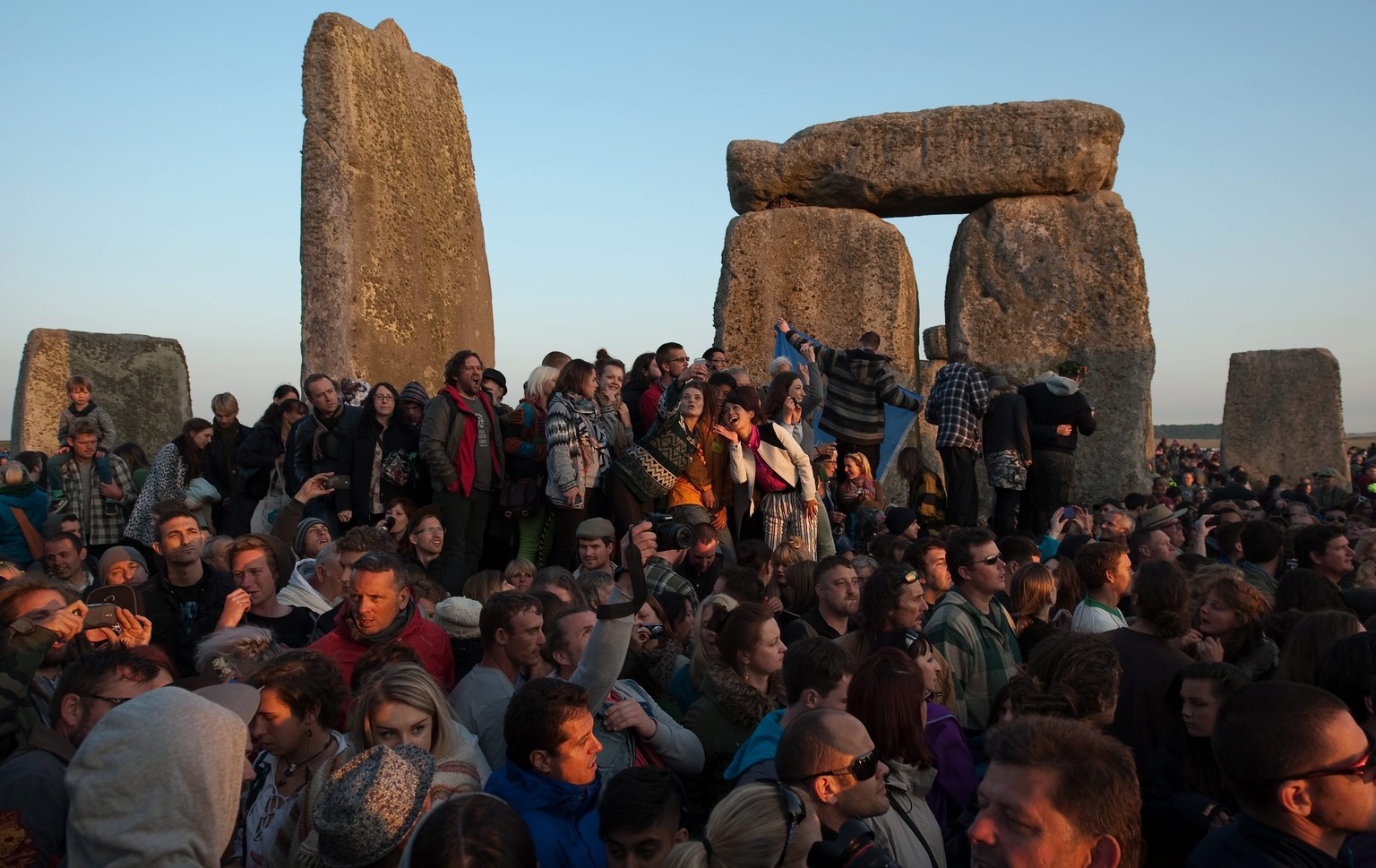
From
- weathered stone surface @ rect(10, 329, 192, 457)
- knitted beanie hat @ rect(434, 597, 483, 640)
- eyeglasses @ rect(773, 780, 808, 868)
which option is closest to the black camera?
knitted beanie hat @ rect(434, 597, 483, 640)

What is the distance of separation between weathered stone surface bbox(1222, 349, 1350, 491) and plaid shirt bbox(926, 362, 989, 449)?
10.5 m

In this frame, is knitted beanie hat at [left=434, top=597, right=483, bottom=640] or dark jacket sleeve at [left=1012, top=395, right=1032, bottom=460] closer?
knitted beanie hat at [left=434, top=597, right=483, bottom=640]

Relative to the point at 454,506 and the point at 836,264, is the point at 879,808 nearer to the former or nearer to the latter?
the point at 454,506

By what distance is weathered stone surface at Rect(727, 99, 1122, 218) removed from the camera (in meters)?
12.7

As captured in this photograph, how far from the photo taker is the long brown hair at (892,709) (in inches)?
142

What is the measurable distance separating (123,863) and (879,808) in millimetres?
1750

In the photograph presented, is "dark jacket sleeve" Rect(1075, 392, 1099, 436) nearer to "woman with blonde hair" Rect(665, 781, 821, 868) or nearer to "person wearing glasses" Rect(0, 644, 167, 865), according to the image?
"woman with blonde hair" Rect(665, 781, 821, 868)

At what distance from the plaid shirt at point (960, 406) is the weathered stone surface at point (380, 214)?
474cm

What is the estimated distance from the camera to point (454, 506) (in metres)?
7.64

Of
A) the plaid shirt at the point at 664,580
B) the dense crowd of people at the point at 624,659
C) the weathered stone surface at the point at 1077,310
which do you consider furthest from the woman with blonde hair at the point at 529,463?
the weathered stone surface at the point at 1077,310

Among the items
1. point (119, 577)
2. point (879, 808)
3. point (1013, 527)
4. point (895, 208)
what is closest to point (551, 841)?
point (879, 808)

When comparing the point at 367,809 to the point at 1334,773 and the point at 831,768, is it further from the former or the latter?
the point at 1334,773

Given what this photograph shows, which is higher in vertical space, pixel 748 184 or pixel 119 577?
pixel 748 184

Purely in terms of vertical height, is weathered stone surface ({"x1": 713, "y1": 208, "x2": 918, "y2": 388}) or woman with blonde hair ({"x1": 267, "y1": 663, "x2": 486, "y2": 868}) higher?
weathered stone surface ({"x1": 713, "y1": 208, "x2": 918, "y2": 388})
